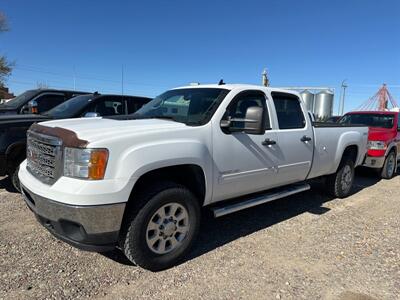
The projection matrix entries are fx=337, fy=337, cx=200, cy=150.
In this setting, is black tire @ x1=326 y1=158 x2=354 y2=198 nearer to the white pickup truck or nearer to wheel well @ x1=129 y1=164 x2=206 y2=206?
the white pickup truck

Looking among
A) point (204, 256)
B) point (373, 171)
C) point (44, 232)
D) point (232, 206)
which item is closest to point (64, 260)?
point (44, 232)

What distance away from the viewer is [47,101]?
8.58m

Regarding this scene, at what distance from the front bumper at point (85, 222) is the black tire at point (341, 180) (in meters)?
→ 4.58

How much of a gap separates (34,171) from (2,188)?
3119mm

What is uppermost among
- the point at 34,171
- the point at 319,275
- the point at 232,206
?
the point at 34,171

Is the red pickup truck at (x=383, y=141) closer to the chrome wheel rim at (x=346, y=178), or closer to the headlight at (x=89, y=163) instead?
the chrome wheel rim at (x=346, y=178)

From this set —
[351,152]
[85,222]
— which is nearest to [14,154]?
[85,222]

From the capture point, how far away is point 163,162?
324 centimetres

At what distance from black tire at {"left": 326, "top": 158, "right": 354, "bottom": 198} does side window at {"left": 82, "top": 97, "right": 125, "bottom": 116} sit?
4643 mm

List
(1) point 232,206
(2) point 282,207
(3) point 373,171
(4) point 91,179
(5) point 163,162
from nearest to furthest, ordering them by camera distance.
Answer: (4) point 91,179
(5) point 163,162
(1) point 232,206
(2) point 282,207
(3) point 373,171

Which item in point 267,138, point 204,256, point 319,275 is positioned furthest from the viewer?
point 267,138

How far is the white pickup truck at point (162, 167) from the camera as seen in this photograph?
2.93 metres

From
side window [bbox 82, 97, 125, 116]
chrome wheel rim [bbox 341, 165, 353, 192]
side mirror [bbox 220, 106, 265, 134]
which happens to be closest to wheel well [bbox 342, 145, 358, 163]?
chrome wheel rim [bbox 341, 165, 353, 192]

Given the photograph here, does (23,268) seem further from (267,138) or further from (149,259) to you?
(267,138)
